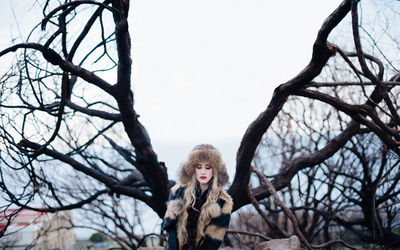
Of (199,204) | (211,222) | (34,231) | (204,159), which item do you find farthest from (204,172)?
(34,231)

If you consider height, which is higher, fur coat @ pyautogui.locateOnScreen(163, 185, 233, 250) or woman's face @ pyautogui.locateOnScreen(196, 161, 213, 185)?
woman's face @ pyautogui.locateOnScreen(196, 161, 213, 185)

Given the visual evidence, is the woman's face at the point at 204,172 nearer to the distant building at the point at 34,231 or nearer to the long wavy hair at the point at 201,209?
the long wavy hair at the point at 201,209

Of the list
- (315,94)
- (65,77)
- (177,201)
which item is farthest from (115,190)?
(315,94)

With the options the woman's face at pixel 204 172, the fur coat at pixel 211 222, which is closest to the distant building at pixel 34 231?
the fur coat at pixel 211 222

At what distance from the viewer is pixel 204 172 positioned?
2.65 m

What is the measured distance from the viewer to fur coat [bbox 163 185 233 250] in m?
2.46

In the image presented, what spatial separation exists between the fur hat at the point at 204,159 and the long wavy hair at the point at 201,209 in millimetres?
47

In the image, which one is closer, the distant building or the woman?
the woman

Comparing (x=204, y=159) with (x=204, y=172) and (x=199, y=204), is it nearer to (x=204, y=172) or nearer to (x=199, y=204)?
(x=204, y=172)

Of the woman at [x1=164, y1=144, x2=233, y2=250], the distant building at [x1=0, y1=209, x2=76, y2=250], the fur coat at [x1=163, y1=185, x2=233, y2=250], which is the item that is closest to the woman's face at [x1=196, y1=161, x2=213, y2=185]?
the woman at [x1=164, y1=144, x2=233, y2=250]

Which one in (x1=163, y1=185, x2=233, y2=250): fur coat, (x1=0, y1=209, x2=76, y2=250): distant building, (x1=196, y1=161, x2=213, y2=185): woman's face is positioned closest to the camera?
(x1=163, y1=185, x2=233, y2=250): fur coat

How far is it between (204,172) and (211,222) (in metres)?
0.38

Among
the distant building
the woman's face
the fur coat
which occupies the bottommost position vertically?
the fur coat

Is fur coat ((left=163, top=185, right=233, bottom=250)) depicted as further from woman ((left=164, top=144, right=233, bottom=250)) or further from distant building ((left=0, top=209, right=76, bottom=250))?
distant building ((left=0, top=209, right=76, bottom=250))
